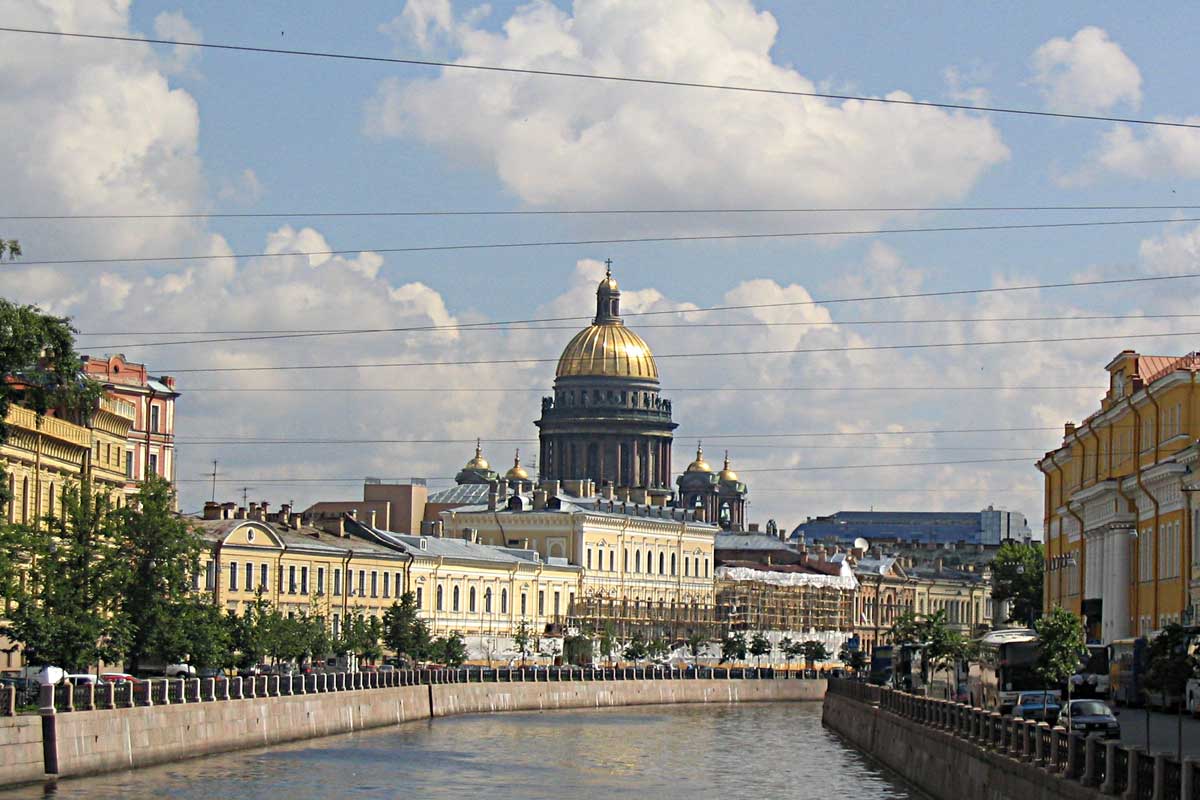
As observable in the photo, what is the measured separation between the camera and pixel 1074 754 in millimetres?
27234

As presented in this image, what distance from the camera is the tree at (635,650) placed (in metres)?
128

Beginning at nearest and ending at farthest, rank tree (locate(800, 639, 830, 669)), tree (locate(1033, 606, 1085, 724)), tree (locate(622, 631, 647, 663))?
1. tree (locate(1033, 606, 1085, 724))
2. tree (locate(622, 631, 647, 663))
3. tree (locate(800, 639, 830, 669))

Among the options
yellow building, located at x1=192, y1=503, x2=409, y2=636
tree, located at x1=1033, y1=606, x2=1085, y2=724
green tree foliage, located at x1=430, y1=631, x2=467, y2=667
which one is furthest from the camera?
green tree foliage, located at x1=430, y1=631, x2=467, y2=667

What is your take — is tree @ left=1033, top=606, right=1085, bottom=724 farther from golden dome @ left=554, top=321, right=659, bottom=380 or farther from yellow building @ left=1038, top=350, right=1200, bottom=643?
golden dome @ left=554, top=321, right=659, bottom=380

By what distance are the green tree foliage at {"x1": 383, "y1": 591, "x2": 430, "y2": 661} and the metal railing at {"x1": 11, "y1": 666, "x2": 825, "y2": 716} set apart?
559cm

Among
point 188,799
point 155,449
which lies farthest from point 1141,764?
point 155,449

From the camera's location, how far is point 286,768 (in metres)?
49.4

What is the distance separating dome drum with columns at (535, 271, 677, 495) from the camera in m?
194

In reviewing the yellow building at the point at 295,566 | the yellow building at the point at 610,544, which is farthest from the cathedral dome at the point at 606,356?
the yellow building at the point at 295,566

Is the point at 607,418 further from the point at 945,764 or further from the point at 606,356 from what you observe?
the point at 945,764

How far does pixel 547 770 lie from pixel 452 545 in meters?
68.3

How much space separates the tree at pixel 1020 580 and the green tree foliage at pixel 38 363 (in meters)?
78.0

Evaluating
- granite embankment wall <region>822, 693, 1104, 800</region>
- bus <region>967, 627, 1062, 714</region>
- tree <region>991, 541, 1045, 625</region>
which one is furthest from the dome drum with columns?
bus <region>967, 627, 1062, 714</region>

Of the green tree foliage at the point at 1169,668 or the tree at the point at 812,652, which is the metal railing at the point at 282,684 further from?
the tree at the point at 812,652
